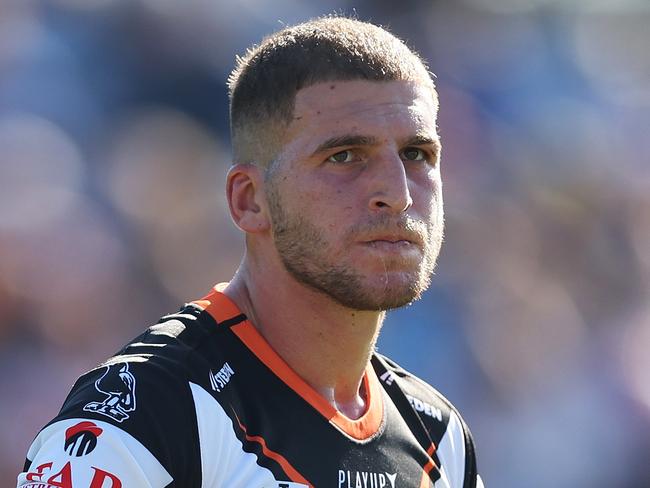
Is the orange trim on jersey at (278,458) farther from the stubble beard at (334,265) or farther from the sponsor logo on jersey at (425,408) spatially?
the sponsor logo on jersey at (425,408)

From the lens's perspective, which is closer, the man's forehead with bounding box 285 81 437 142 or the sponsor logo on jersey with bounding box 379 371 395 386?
the man's forehead with bounding box 285 81 437 142

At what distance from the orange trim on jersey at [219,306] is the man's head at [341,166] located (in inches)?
7.0

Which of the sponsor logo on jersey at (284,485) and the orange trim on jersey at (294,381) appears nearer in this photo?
the sponsor logo on jersey at (284,485)

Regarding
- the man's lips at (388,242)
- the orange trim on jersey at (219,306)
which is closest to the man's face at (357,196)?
the man's lips at (388,242)

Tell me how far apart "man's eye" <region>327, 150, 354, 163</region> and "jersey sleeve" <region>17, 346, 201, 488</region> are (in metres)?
0.82

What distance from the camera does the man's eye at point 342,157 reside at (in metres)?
3.02

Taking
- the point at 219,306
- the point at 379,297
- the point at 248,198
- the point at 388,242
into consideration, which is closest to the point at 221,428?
the point at 219,306

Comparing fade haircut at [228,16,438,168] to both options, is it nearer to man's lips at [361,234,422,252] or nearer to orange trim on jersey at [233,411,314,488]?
man's lips at [361,234,422,252]

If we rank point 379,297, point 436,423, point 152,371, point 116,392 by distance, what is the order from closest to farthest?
point 116,392 → point 152,371 → point 379,297 → point 436,423

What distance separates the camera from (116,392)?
8.30 ft

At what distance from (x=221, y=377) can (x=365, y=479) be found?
541 mm

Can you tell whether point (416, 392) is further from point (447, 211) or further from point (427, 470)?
point (447, 211)

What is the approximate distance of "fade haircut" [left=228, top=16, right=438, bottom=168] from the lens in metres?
3.09

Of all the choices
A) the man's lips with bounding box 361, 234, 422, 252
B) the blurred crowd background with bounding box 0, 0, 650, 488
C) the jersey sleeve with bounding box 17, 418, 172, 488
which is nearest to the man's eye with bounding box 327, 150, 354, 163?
the man's lips with bounding box 361, 234, 422, 252
